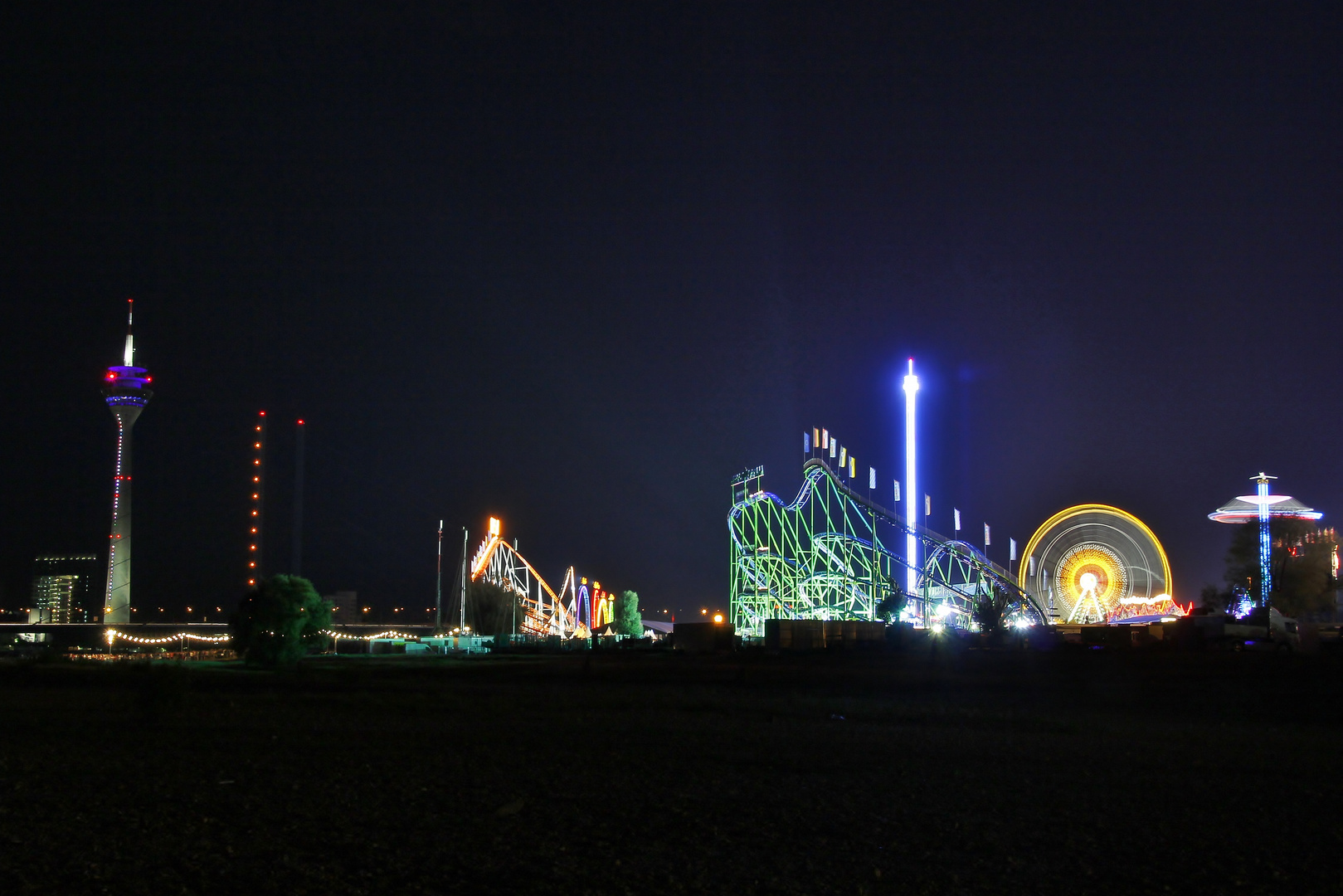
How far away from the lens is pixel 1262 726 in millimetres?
13352

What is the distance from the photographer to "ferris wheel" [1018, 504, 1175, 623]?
66.9 metres

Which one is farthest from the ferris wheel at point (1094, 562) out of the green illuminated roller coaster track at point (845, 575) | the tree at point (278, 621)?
the tree at point (278, 621)

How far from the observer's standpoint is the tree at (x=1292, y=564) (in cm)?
6206

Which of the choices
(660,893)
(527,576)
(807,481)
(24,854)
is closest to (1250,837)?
(660,893)

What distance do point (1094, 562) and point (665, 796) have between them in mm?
67069


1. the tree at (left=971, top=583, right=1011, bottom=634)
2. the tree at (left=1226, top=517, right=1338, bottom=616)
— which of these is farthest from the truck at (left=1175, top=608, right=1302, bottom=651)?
the tree at (left=1226, top=517, right=1338, bottom=616)

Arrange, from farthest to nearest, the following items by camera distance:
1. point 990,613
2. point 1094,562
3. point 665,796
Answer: point 1094,562 < point 990,613 < point 665,796

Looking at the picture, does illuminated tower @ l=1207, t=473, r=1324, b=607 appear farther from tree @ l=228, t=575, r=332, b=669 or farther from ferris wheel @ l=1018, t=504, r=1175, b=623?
tree @ l=228, t=575, r=332, b=669

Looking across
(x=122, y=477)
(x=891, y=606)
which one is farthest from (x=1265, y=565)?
(x=122, y=477)

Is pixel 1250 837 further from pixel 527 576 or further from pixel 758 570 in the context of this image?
pixel 527 576

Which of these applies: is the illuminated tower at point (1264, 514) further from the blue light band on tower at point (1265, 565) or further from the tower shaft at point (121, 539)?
the tower shaft at point (121, 539)

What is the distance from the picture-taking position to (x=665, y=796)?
26.0 ft

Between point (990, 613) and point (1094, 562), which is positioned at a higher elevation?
point (1094, 562)

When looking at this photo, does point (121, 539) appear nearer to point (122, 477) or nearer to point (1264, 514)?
point (122, 477)
